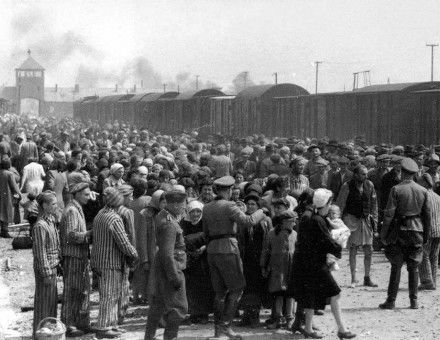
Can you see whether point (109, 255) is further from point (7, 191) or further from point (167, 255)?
point (7, 191)

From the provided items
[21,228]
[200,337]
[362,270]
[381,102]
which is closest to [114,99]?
[381,102]

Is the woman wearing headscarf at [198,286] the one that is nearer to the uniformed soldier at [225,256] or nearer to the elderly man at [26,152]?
the uniformed soldier at [225,256]

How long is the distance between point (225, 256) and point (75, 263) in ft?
5.68

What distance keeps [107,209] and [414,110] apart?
63.3 feet

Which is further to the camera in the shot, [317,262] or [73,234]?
→ [73,234]

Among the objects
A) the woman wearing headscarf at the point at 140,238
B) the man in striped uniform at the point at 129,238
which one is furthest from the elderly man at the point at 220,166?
the man in striped uniform at the point at 129,238

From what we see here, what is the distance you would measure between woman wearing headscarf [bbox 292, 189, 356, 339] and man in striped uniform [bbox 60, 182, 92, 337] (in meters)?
2.41

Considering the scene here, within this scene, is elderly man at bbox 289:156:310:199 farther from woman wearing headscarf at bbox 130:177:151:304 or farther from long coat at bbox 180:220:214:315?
long coat at bbox 180:220:214:315

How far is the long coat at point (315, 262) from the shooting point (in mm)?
9164

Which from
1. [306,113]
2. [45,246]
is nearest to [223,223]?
[45,246]

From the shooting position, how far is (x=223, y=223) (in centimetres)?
947

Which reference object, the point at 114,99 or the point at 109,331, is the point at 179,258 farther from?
the point at 114,99

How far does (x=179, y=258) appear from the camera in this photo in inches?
349

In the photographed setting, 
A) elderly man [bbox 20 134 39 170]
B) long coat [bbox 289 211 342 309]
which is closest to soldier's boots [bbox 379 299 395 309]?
long coat [bbox 289 211 342 309]
